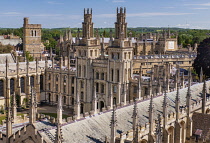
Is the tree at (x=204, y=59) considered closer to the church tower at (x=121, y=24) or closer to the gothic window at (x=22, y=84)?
the church tower at (x=121, y=24)

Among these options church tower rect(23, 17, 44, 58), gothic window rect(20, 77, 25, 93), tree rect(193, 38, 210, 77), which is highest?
church tower rect(23, 17, 44, 58)

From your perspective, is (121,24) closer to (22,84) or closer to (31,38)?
(22,84)

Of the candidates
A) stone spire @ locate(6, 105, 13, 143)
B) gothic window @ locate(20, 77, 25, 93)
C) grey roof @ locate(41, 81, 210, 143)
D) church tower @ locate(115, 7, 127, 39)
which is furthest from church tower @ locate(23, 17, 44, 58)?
stone spire @ locate(6, 105, 13, 143)

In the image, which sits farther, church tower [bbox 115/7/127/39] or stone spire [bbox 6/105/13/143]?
church tower [bbox 115/7/127/39]

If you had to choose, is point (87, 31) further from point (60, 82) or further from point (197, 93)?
point (197, 93)

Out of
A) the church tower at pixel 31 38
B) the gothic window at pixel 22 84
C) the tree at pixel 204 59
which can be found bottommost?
the gothic window at pixel 22 84

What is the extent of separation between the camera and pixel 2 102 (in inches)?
1943

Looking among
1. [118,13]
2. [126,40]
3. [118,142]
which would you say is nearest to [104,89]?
[126,40]

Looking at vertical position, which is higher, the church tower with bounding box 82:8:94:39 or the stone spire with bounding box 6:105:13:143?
the church tower with bounding box 82:8:94:39

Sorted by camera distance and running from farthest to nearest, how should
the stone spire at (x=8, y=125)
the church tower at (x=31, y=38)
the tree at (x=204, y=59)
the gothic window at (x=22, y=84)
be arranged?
the church tower at (x=31, y=38) → the tree at (x=204, y=59) → the gothic window at (x=22, y=84) → the stone spire at (x=8, y=125)

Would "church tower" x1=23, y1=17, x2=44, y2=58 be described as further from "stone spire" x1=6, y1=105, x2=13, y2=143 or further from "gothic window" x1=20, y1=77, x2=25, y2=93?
"stone spire" x1=6, y1=105, x2=13, y2=143

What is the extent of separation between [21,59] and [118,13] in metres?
29.0

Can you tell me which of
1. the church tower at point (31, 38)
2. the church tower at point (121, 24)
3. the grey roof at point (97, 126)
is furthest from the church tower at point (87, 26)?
the church tower at point (31, 38)

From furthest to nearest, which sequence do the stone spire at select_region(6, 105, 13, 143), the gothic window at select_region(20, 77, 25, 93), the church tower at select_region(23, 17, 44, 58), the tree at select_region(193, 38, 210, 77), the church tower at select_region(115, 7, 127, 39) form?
the church tower at select_region(23, 17, 44, 58), the tree at select_region(193, 38, 210, 77), the gothic window at select_region(20, 77, 25, 93), the church tower at select_region(115, 7, 127, 39), the stone spire at select_region(6, 105, 13, 143)
